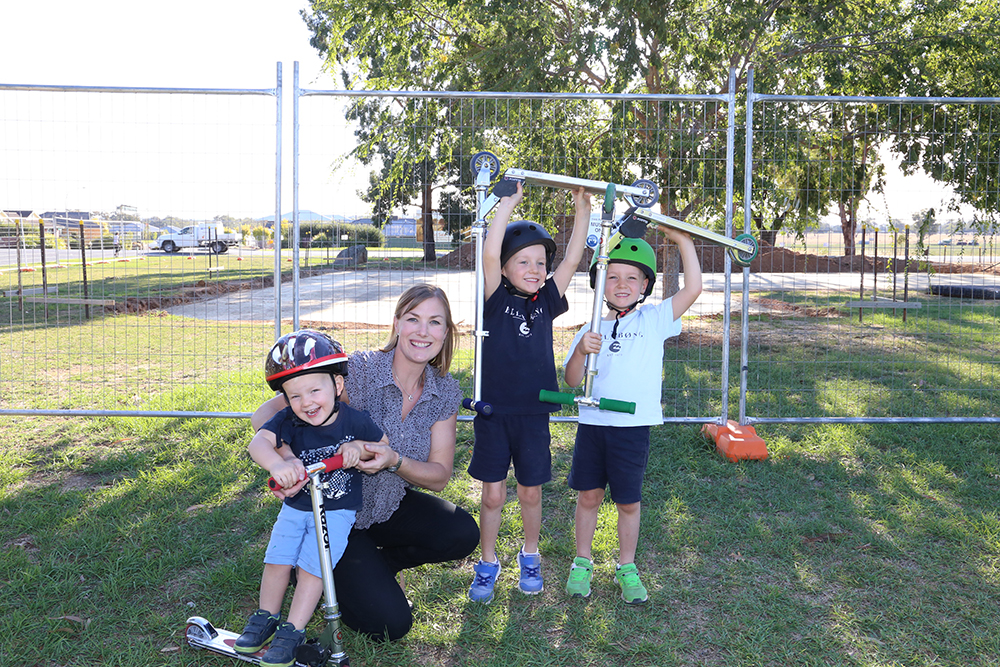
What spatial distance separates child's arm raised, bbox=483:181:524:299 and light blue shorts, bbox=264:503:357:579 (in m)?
1.23

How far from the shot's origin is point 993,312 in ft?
40.2

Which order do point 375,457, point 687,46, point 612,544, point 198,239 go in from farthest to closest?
point 687,46 → point 198,239 → point 612,544 → point 375,457

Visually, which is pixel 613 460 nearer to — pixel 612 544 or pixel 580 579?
pixel 580 579

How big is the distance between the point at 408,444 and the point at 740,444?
9.64ft

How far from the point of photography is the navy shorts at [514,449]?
3383 mm

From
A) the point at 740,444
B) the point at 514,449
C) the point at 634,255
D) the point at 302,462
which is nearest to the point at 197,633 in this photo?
the point at 302,462

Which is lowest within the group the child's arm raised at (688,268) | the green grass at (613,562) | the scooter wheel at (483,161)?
the green grass at (613,562)

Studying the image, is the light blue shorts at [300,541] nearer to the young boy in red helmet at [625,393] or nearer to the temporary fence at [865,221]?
the young boy in red helmet at [625,393]

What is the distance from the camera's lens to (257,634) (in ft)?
8.69

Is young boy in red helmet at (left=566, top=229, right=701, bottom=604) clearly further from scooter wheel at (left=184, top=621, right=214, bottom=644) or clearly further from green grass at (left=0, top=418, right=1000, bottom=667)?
scooter wheel at (left=184, top=621, right=214, bottom=644)

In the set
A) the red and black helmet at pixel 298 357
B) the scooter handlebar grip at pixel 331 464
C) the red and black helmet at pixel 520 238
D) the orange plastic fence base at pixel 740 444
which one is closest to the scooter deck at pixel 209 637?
the scooter handlebar grip at pixel 331 464

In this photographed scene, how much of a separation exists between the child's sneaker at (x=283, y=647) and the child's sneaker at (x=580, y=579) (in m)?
1.31

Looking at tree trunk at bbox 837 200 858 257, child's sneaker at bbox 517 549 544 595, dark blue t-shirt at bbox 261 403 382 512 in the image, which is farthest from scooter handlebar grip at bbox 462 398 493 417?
tree trunk at bbox 837 200 858 257

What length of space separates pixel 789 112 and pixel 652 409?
490cm
